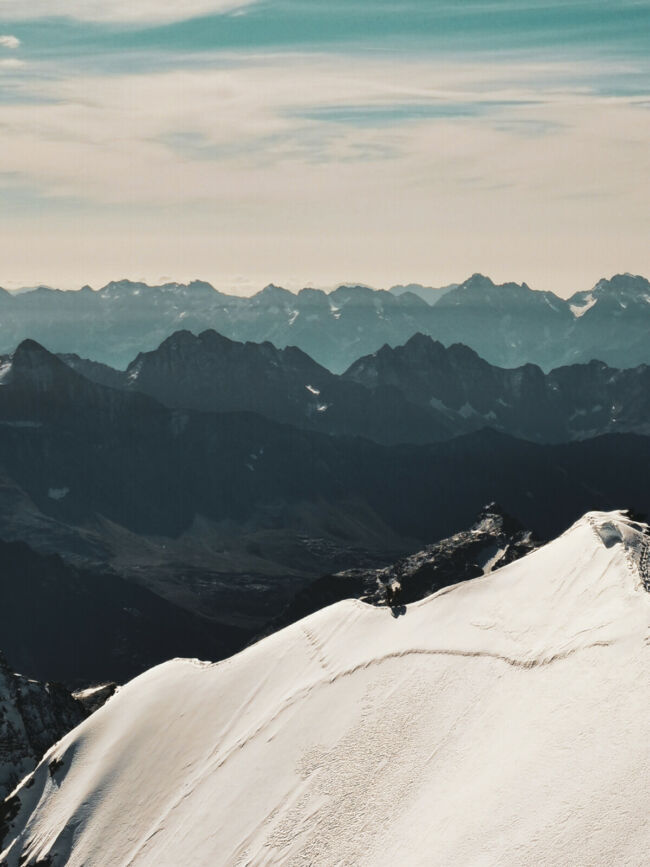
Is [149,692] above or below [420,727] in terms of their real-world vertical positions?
below

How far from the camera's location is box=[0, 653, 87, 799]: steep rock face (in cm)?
14938

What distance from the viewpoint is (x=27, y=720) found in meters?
160

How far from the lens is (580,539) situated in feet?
399

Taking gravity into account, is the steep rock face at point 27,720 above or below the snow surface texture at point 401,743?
below

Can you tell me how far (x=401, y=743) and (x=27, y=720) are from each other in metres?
76.8

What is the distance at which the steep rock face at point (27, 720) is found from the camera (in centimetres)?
14938

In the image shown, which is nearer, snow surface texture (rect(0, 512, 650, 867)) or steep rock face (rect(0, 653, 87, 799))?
snow surface texture (rect(0, 512, 650, 867))

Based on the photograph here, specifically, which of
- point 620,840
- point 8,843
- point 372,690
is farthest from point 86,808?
point 620,840

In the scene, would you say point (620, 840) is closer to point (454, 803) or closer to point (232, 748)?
point (454, 803)

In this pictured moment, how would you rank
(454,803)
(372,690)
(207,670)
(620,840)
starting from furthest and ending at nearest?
(207,670)
(372,690)
(454,803)
(620,840)

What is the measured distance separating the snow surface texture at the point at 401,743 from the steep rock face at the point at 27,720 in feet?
51.3

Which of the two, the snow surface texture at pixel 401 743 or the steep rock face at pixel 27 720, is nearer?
the snow surface texture at pixel 401 743

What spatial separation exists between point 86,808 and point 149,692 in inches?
946

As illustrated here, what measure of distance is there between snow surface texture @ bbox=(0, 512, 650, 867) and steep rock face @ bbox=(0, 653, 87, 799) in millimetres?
15646
